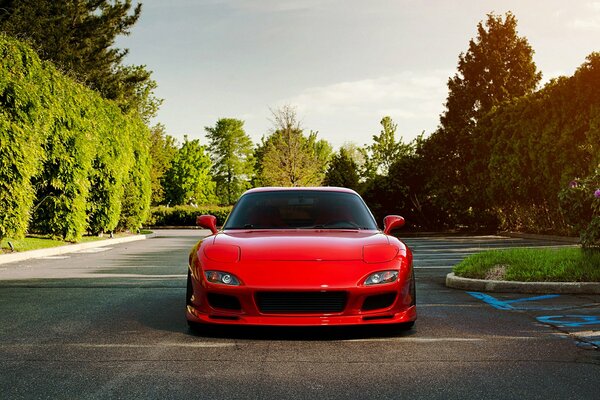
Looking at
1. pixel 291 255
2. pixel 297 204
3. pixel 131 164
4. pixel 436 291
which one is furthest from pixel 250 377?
pixel 131 164

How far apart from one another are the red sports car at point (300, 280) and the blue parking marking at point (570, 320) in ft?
6.08

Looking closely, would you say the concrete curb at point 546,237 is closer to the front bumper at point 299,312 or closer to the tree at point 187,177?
the front bumper at point 299,312

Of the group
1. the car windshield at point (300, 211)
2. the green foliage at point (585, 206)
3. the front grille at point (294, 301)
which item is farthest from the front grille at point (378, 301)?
the green foliage at point (585, 206)

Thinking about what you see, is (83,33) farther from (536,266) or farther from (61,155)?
(536,266)

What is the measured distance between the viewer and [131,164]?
32.2 meters

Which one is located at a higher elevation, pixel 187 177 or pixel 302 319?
pixel 187 177

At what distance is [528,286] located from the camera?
10.5 meters

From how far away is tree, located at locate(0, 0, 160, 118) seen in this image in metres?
43.2

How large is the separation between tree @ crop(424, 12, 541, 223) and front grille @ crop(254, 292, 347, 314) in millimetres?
33779

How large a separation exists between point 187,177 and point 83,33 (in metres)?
44.8

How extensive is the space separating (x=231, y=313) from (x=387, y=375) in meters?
1.69

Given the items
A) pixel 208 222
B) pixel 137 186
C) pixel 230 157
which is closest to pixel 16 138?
pixel 208 222

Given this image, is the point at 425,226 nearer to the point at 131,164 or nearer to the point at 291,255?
the point at 131,164

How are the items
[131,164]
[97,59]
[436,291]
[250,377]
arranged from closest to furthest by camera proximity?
[250,377] < [436,291] < [131,164] < [97,59]
